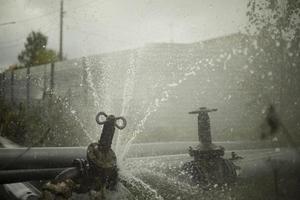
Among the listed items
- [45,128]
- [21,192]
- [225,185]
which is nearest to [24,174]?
[21,192]

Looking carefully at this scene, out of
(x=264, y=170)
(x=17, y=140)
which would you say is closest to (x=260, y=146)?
(x=264, y=170)

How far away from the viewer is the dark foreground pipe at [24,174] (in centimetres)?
470

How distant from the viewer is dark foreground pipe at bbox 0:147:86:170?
186 inches

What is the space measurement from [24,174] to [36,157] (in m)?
0.27

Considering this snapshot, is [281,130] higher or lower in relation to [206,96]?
lower

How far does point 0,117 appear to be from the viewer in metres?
15.1

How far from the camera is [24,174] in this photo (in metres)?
4.86

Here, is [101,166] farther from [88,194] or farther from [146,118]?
[146,118]

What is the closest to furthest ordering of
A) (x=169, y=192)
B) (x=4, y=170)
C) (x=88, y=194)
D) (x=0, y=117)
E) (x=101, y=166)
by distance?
1. (x=101, y=166)
2. (x=88, y=194)
3. (x=4, y=170)
4. (x=169, y=192)
5. (x=0, y=117)

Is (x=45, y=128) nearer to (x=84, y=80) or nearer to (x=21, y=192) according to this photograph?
(x=84, y=80)

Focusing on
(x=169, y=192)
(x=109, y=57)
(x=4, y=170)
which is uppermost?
(x=109, y=57)

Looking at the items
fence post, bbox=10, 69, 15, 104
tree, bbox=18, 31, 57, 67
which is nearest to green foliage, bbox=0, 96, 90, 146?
fence post, bbox=10, 69, 15, 104

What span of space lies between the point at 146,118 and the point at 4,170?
37.0 feet

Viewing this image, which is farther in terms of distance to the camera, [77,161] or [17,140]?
[17,140]
